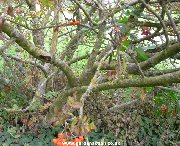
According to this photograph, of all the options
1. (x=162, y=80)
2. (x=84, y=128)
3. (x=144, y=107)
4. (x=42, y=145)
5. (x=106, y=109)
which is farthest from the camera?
(x=144, y=107)

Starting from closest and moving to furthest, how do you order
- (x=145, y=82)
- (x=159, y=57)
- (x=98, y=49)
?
(x=145, y=82) < (x=159, y=57) < (x=98, y=49)

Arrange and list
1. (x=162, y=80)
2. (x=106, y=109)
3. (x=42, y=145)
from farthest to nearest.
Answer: (x=106, y=109), (x=42, y=145), (x=162, y=80)

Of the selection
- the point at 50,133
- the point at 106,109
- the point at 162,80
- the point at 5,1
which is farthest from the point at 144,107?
the point at 5,1

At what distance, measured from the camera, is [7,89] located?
152 inches

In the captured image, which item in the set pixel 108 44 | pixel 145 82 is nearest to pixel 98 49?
pixel 108 44

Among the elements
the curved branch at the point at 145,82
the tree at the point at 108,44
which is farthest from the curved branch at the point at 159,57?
the curved branch at the point at 145,82

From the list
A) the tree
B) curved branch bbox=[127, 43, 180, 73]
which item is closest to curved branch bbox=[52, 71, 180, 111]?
the tree

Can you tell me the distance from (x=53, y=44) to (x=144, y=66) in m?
0.84

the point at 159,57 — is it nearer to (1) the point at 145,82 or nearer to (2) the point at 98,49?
(1) the point at 145,82

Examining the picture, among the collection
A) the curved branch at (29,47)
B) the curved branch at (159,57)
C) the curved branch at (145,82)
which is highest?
the curved branch at (29,47)

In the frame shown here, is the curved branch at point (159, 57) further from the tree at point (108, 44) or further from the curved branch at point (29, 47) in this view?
the curved branch at point (29, 47)

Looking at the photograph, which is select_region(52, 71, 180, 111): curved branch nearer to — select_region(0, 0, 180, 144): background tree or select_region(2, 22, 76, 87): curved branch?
select_region(0, 0, 180, 144): background tree

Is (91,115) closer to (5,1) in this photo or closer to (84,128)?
(5,1)

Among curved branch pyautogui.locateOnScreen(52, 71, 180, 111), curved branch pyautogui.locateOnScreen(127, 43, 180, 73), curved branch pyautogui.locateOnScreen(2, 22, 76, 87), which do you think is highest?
curved branch pyautogui.locateOnScreen(2, 22, 76, 87)
